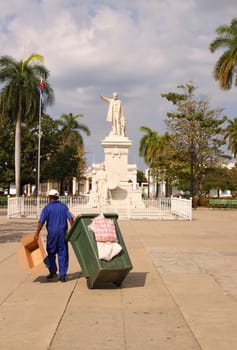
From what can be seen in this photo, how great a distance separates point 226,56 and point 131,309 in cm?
3311

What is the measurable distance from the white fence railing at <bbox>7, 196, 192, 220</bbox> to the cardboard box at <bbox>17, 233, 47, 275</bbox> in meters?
17.7

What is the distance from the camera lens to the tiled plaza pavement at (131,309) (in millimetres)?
4938

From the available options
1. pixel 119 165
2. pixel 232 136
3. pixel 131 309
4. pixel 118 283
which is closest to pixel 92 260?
pixel 118 283

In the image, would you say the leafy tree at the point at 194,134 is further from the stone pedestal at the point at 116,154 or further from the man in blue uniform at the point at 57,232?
the man in blue uniform at the point at 57,232

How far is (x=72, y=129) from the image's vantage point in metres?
70.1

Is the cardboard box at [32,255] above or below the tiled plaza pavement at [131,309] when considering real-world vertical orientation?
above

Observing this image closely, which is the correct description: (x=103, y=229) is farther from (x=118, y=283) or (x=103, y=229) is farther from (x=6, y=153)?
(x=6, y=153)

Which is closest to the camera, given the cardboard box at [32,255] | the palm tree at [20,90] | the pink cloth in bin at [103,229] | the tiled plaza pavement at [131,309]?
the tiled plaza pavement at [131,309]

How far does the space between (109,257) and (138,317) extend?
1.48 metres

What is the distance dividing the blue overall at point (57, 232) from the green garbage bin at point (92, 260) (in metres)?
0.28

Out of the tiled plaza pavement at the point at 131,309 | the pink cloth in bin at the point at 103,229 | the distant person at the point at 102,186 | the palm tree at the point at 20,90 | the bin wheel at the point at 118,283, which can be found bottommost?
the tiled plaza pavement at the point at 131,309

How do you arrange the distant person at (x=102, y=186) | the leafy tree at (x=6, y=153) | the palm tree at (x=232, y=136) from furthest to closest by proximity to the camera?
the palm tree at (x=232, y=136)
the leafy tree at (x=6, y=153)
the distant person at (x=102, y=186)

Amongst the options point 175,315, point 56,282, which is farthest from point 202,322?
point 56,282

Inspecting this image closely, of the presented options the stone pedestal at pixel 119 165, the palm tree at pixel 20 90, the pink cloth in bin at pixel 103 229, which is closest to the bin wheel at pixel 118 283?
the pink cloth in bin at pixel 103 229
